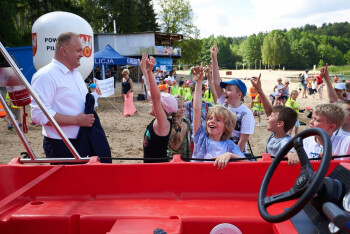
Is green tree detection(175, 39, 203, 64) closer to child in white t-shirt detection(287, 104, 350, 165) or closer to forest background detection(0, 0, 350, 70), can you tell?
forest background detection(0, 0, 350, 70)

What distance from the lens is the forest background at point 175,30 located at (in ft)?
83.0

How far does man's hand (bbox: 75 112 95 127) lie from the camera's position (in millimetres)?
2719

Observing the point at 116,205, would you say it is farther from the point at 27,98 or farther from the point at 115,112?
the point at 115,112

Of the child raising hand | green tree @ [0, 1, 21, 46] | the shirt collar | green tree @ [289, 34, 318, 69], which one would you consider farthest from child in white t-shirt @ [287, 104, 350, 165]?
green tree @ [289, 34, 318, 69]

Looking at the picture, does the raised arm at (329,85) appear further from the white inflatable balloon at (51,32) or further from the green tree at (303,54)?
the green tree at (303,54)

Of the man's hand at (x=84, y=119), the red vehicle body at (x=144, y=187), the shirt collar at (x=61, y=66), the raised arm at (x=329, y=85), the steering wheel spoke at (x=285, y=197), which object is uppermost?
the shirt collar at (x=61, y=66)

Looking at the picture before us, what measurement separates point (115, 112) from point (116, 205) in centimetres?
1019

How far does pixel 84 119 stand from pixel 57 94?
0.31 meters

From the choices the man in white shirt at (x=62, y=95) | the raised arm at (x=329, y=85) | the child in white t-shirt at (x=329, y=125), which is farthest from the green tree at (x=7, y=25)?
the child in white t-shirt at (x=329, y=125)

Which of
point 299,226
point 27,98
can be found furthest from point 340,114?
point 27,98

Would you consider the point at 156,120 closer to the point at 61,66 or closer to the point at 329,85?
the point at 61,66

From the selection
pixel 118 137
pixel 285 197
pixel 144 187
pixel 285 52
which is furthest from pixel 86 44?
pixel 285 52

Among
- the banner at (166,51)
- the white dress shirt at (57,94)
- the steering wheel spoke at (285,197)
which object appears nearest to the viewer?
the steering wheel spoke at (285,197)

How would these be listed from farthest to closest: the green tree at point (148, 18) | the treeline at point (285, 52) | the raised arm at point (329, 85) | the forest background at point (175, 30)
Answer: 1. the treeline at point (285, 52)
2. the green tree at point (148, 18)
3. the forest background at point (175, 30)
4. the raised arm at point (329, 85)
